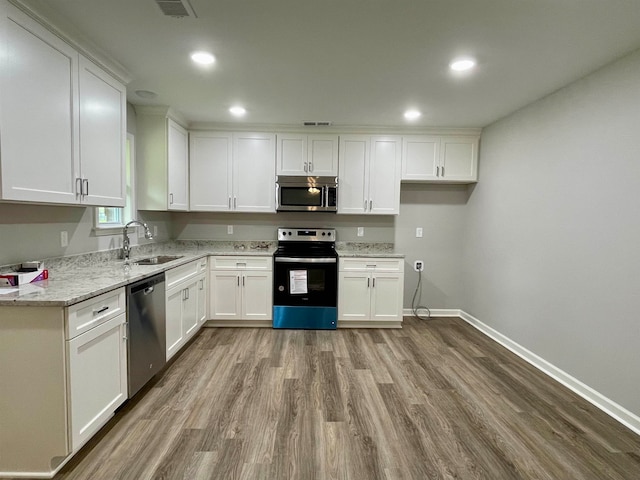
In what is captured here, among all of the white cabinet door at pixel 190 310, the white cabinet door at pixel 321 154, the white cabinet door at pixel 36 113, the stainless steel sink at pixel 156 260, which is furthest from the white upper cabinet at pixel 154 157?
the white cabinet door at pixel 321 154

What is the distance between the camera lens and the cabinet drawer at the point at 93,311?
156 centimetres

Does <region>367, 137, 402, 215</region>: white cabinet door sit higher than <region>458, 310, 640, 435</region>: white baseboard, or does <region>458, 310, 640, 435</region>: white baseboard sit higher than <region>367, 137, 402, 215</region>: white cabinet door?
<region>367, 137, 402, 215</region>: white cabinet door

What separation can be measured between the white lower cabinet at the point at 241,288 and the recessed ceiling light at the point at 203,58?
80.5 inches

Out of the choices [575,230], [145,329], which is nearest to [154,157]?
[145,329]

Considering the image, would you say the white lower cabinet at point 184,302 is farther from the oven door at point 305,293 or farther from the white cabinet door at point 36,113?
the white cabinet door at point 36,113

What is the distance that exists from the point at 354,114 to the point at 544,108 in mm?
1737

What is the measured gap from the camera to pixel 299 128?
150 inches

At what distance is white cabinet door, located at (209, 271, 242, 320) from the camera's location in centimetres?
367

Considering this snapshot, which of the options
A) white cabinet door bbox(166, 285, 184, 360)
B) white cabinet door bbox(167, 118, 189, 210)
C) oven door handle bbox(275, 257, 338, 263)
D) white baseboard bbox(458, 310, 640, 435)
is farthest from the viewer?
oven door handle bbox(275, 257, 338, 263)

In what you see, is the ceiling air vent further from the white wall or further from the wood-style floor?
the white wall

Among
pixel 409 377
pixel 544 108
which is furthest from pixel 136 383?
pixel 544 108

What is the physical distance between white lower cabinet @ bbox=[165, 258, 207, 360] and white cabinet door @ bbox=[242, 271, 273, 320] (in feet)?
1.51

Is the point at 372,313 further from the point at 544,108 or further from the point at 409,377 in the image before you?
the point at 544,108

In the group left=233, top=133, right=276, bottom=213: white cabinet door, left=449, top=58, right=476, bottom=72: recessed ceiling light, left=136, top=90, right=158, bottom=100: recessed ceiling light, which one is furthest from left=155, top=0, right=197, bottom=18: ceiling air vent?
left=233, top=133, right=276, bottom=213: white cabinet door
